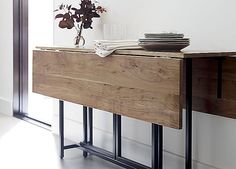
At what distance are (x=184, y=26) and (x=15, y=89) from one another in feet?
10.4

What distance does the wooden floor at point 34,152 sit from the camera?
3104 mm

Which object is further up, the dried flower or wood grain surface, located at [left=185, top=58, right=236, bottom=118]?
the dried flower

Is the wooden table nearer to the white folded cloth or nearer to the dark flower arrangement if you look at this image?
the white folded cloth

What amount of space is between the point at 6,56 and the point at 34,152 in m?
2.21

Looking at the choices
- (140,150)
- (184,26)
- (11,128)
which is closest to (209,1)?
(184,26)

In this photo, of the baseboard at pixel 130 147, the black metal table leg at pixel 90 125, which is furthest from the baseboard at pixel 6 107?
the black metal table leg at pixel 90 125

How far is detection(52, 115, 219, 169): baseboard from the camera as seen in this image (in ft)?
9.01

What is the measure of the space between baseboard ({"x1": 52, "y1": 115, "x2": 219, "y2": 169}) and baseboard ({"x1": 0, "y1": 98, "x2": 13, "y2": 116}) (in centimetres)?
151

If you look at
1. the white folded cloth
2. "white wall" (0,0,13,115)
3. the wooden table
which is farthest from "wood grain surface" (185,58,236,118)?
"white wall" (0,0,13,115)

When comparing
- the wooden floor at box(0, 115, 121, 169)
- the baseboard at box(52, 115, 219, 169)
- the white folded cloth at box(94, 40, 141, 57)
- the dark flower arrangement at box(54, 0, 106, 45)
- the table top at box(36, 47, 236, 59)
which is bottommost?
the wooden floor at box(0, 115, 121, 169)

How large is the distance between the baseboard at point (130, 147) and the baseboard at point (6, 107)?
151cm

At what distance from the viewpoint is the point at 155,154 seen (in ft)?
8.24

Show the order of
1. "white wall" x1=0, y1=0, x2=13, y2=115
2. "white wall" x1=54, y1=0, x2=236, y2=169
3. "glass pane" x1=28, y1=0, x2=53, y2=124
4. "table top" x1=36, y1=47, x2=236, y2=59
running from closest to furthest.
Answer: "table top" x1=36, y1=47, x2=236, y2=59 → "white wall" x1=54, y1=0, x2=236, y2=169 → "glass pane" x1=28, y1=0, x2=53, y2=124 → "white wall" x1=0, y1=0, x2=13, y2=115

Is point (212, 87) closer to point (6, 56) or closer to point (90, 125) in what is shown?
point (90, 125)
